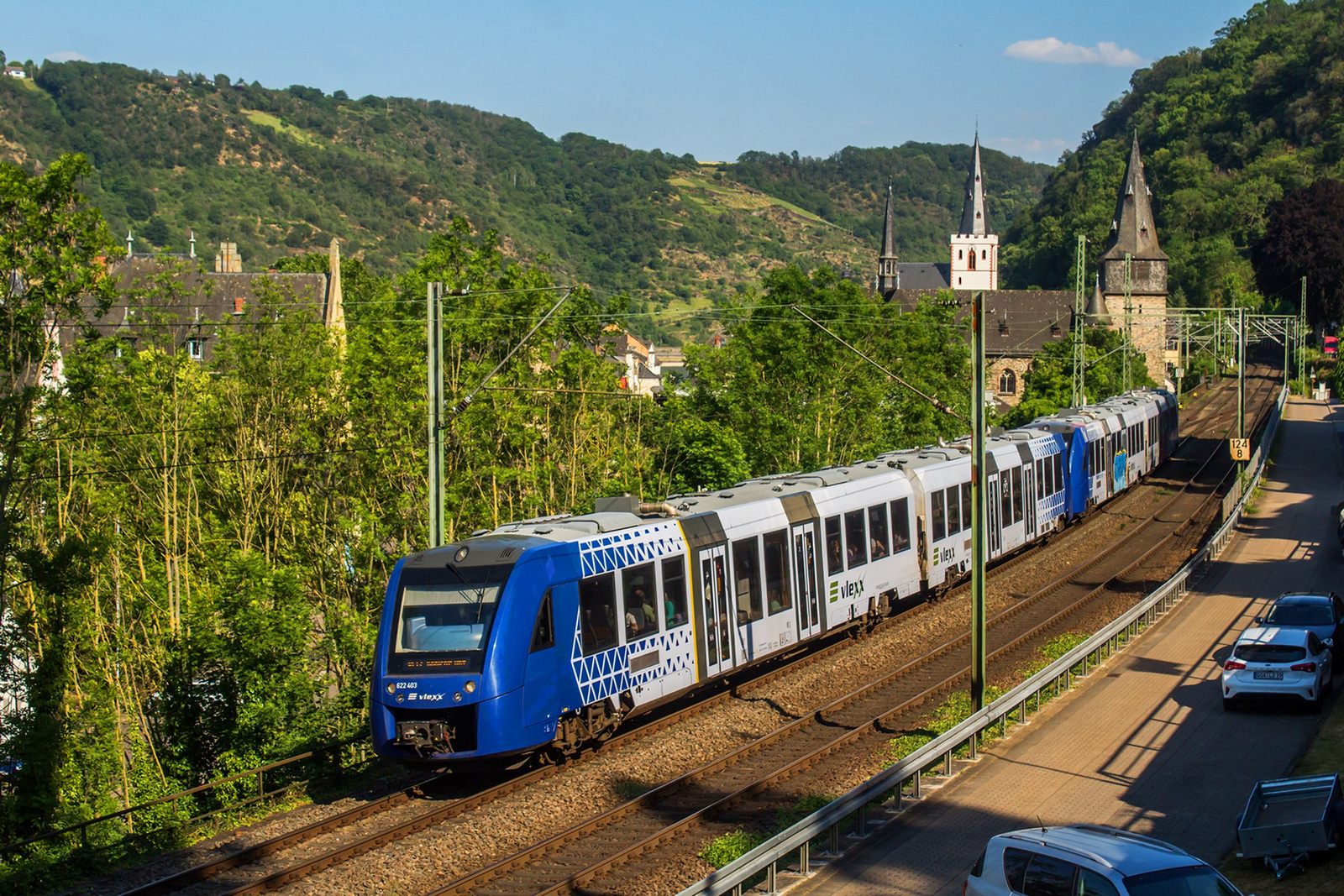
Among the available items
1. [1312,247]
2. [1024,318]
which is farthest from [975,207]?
[1312,247]

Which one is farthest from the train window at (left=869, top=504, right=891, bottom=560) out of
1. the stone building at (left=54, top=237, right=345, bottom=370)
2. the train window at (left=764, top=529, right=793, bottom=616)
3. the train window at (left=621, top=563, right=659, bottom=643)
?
the stone building at (left=54, top=237, right=345, bottom=370)

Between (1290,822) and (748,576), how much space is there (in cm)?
876

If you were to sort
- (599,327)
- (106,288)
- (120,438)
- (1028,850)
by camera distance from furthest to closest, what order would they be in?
Answer: 1. (599,327)
2. (120,438)
3. (106,288)
4. (1028,850)

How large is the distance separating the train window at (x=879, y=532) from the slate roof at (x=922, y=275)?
507 feet

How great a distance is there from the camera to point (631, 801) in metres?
14.1

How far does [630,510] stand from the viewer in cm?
1844

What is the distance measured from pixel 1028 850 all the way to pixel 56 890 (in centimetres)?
971

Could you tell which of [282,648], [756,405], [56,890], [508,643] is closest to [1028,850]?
[508,643]

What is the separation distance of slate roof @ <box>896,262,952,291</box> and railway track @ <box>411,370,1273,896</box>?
493ft

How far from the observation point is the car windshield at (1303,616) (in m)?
20.4

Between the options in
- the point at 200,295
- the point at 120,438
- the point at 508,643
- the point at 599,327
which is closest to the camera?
the point at 508,643

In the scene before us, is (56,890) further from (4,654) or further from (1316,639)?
(1316,639)

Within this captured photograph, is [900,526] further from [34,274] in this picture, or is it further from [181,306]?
[181,306]

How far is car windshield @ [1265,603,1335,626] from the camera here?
20391 millimetres
